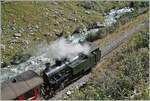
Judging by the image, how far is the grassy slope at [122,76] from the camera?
792 inches

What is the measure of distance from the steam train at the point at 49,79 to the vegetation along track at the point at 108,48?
32 centimetres

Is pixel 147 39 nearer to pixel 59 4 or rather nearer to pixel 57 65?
pixel 57 65

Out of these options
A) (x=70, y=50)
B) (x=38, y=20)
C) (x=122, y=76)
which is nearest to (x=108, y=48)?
(x=70, y=50)

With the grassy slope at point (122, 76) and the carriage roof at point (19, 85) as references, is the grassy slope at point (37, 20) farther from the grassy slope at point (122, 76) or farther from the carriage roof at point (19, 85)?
the carriage roof at point (19, 85)

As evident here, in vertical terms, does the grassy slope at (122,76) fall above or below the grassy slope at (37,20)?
below

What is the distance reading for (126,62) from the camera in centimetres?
2409

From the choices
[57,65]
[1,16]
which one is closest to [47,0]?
[1,16]

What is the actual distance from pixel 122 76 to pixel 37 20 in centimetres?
1515

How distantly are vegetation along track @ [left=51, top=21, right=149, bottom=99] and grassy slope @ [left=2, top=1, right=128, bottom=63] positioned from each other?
559 centimetres

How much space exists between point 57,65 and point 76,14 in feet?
54.4

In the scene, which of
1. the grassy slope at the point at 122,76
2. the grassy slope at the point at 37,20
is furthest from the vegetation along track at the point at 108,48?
the grassy slope at the point at 37,20

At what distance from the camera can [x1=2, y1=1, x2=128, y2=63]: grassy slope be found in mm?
31391

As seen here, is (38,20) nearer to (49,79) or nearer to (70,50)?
(70,50)

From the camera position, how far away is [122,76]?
21938mm
